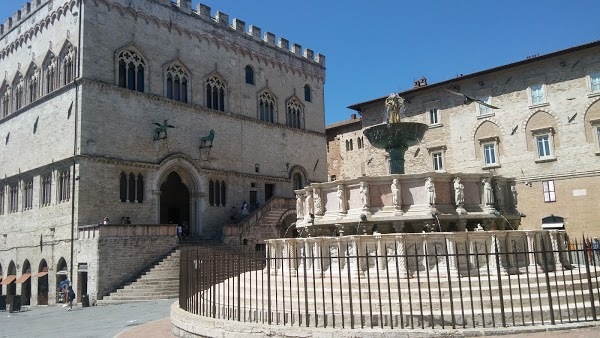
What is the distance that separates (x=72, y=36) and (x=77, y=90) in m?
3.17

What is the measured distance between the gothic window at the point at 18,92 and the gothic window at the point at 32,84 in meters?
0.62

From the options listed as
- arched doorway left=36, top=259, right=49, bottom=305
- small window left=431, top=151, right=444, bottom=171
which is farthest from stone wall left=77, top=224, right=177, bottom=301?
small window left=431, top=151, right=444, bottom=171

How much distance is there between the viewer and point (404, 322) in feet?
28.5

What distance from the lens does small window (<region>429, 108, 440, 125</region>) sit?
1299 inches

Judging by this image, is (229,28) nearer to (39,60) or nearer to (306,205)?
(39,60)

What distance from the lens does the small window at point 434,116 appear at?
108 feet

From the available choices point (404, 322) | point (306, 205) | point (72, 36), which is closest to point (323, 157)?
point (72, 36)

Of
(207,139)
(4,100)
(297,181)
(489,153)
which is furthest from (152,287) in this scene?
(489,153)

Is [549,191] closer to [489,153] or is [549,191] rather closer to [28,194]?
[489,153]

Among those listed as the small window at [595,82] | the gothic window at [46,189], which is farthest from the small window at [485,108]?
the gothic window at [46,189]

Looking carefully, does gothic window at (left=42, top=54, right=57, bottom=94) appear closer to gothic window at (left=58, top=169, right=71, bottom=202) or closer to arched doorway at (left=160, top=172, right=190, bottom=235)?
gothic window at (left=58, top=169, right=71, bottom=202)

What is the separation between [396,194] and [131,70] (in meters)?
20.5

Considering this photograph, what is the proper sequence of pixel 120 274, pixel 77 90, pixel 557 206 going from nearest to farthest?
pixel 120 274 → pixel 77 90 → pixel 557 206

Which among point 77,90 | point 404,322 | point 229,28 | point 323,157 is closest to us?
point 404,322
